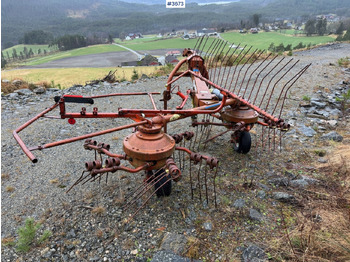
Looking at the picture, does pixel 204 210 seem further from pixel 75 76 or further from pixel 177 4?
pixel 75 76

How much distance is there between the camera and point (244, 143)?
166 inches

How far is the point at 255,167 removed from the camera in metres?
4.04

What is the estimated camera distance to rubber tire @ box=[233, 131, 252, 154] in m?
4.20

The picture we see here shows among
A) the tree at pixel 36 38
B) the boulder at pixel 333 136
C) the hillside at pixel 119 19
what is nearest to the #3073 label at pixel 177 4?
the boulder at pixel 333 136

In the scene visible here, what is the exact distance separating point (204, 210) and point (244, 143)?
1630 mm

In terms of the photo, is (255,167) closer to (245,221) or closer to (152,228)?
(245,221)

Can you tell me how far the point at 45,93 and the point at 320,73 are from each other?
12425mm

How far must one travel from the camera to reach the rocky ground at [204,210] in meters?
2.53

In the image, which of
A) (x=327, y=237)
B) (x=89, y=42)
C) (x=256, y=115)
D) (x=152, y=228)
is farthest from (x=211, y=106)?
(x=89, y=42)

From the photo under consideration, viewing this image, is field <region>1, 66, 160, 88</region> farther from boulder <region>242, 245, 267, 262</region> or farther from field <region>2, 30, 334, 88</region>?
boulder <region>242, 245, 267, 262</region>

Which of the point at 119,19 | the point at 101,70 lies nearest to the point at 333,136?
the point at 101,70

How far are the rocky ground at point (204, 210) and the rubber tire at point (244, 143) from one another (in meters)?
0.18

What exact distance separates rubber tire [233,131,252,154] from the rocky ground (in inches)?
7.1

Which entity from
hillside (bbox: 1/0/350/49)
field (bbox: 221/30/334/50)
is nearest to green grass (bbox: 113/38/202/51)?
field (bbox: 221/30/334/50)
